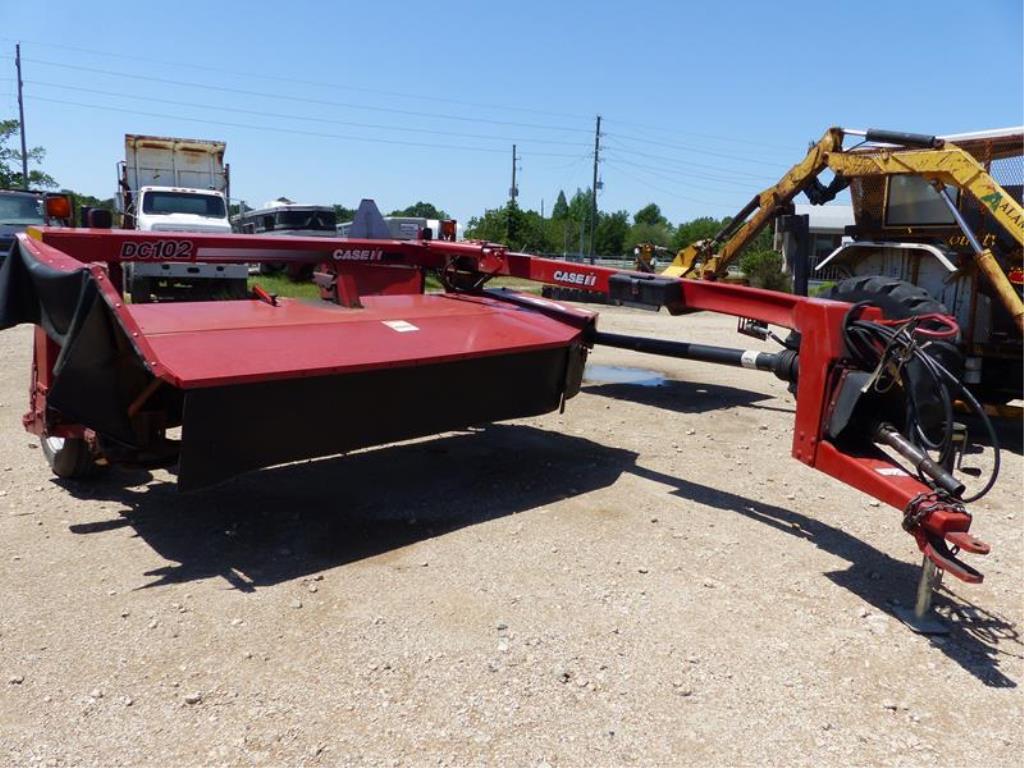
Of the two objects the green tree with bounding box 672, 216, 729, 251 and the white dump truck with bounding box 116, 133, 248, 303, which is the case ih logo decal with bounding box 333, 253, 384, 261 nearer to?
the white dump truck with bounding box 116, 133, 248, 303

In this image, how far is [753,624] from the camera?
10.2 feet

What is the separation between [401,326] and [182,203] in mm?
10328

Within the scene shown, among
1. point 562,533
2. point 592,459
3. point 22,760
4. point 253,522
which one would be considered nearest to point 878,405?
point 562,533

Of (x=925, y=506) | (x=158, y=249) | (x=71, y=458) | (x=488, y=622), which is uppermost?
(x=158, y=249)

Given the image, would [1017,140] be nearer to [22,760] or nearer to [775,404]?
[775,404]

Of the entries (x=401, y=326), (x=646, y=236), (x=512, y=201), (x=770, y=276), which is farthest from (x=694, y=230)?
(x=401, y=326)

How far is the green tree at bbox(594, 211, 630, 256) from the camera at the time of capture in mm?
73938

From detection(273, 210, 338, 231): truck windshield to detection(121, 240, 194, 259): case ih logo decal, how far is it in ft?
51.4

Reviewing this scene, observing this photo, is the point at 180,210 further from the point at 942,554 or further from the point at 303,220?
the point at 942,554

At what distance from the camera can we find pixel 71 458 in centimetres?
433

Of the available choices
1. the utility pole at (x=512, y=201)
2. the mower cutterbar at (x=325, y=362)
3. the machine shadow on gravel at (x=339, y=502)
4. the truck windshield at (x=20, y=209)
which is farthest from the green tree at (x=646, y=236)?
the mower cutterbar at (x=325, y=362)

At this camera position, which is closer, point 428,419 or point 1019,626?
point 1019,626

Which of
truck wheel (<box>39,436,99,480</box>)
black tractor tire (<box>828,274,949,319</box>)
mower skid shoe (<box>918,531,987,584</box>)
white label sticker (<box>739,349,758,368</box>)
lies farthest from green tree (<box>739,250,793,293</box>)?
truck wheel (<box>39,436,99,480</box>)

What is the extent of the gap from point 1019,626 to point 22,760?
3.39 meters
